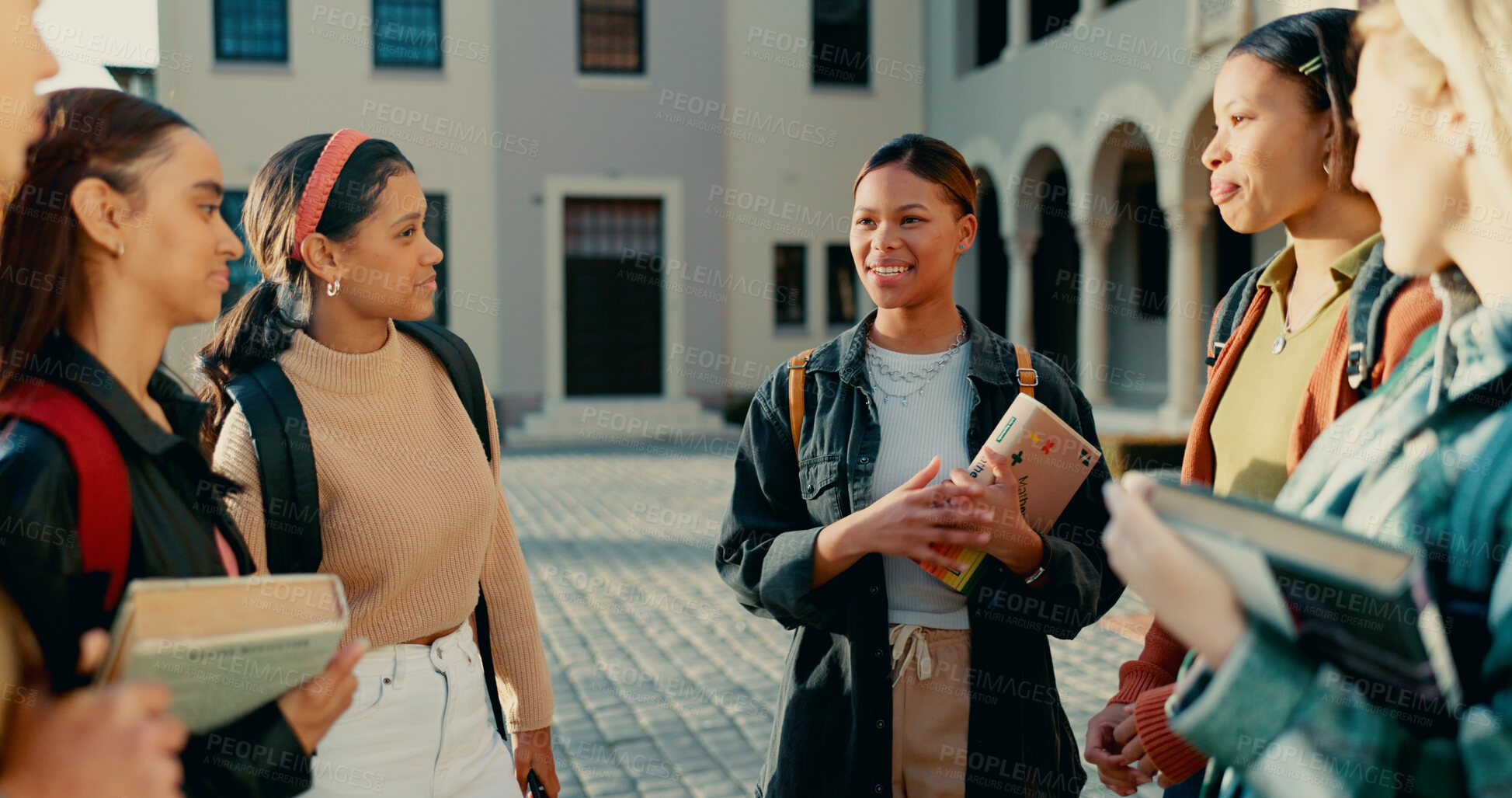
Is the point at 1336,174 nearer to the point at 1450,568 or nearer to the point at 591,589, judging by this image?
the point at 1450,568

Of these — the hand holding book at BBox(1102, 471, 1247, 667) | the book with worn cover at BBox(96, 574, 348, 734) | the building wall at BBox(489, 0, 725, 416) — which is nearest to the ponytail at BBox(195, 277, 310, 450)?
the book with worn cover at BBox(96, 574, 348, 734)

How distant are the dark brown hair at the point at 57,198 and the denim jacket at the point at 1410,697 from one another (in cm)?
156

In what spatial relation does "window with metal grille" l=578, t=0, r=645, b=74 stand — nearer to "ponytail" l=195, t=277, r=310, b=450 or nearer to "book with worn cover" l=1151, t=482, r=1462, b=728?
"ponytail" l=195, t=277, r=310, b=450

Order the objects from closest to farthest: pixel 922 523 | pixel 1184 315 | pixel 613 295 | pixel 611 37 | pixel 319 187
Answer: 1. pixel 922 523
2. pixel 319 187
3. pixel 1184 315
4. pixel 611 37
5. pixel 613 295

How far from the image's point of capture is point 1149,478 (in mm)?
1229

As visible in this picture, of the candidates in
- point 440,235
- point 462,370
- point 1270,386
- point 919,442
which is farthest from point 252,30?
point 1270,386

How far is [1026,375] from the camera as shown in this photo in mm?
2449

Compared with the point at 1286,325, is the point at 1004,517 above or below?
below

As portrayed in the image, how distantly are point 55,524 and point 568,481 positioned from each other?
12.6 metres

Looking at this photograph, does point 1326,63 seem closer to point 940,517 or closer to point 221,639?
point 940,517

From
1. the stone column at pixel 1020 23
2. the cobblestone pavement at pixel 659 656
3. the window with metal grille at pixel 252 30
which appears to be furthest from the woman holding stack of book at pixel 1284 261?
the window with metal grille at pixel 252 30

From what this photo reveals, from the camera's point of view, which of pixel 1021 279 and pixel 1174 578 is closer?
pixel 1174 578

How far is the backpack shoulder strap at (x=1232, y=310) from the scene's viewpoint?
2268 mm

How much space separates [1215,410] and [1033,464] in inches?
15.7
